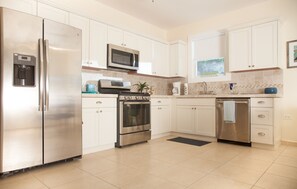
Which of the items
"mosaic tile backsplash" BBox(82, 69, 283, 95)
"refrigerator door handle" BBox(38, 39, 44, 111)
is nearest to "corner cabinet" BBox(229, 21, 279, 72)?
"mosaic tile backsplash" BBox(82, 69, 283, 95)

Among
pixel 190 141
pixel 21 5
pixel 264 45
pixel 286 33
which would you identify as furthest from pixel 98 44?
pixel 286 33

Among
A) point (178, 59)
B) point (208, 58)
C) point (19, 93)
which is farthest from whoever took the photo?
point (178, 59)

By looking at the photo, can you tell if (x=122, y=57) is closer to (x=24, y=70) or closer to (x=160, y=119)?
(x=160, y=119)

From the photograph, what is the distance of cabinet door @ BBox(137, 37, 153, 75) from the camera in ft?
14.1

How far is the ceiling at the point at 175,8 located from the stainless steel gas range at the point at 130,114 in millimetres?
1599

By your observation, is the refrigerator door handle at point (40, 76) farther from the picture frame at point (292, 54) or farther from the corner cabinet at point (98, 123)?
the picture frame at point (292, 54)

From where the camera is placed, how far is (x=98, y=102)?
310 cm

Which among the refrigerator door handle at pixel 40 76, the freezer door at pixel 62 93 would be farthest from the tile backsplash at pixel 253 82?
the refrigerator door handle at pixel 40 76

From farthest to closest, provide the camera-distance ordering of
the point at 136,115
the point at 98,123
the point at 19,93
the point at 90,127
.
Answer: the point at 136,115 → the point at 98,123 → the point at 90,127 → the point at 19,93

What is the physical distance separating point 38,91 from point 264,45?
3.77 m

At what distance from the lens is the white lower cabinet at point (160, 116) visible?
4074mm

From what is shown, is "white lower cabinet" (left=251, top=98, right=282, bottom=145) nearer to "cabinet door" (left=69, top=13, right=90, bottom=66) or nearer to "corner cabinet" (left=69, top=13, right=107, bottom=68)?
"corner cabinet" (left=69, top=13, right=107, bottom=68)

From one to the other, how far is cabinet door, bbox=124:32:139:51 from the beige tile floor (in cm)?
212

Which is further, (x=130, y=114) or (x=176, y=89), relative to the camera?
(x=176, y=89)
